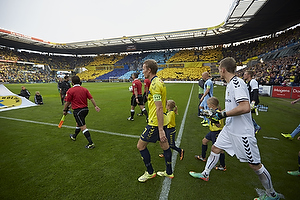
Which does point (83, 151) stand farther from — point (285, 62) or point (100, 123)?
point (285, 62)

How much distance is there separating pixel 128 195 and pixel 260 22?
36.0 m

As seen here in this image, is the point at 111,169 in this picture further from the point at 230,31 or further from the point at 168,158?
the point at 230,31

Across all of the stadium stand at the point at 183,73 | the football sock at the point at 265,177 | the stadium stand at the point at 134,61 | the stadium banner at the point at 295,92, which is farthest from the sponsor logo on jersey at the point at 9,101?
the stadium stand at the point at 183,73

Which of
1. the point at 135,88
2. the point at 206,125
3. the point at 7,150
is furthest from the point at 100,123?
the point at 206,125

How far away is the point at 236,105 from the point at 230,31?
40.1m

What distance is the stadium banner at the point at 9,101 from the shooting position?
887 cm

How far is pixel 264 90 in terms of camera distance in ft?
51.8

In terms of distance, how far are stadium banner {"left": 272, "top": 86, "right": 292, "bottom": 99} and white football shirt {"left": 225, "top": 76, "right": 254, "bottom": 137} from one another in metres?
16.6

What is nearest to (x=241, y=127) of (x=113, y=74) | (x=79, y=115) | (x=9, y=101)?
(x=79, y=115)

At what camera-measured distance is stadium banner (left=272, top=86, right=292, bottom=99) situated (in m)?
13.6

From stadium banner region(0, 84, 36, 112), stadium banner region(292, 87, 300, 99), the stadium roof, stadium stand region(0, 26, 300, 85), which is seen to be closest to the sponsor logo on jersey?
stadium banner region(0, 84, 36, 112)

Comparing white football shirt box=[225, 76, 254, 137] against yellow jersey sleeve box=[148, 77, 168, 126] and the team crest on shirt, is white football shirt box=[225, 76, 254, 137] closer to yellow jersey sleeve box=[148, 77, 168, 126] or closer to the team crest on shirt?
the team crest on shirt

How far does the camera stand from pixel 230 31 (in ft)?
110

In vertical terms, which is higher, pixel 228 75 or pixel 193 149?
pixel 228 75
